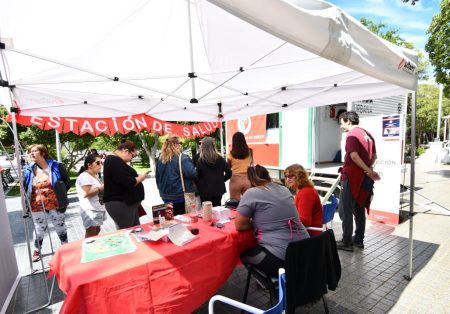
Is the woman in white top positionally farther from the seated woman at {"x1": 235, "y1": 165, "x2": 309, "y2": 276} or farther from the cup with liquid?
the seated woman at {"x1": 235, "y1": 165, "x2": 309, "y2": 276}

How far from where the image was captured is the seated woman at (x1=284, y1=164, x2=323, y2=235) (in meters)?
2.56

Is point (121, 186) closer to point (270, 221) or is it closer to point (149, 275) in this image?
point (149, 275)

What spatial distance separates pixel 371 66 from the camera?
179 cm

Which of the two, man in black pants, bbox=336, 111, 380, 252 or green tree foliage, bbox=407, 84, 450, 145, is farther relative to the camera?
green tree foliage, bbox=407, 84, 450, 145

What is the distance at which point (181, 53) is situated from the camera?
10.1 ft

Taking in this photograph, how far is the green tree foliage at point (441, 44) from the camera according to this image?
8.62m

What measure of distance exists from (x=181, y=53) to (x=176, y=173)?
154cm

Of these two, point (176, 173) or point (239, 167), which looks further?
point (239, 167)

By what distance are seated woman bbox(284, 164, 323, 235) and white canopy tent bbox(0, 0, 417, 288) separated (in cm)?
113

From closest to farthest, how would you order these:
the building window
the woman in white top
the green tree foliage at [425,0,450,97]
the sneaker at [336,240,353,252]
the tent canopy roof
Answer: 1. the tent canopy roof
2. the woman in white top
3. the sneaker at [336,240,353,252]
4. the building window
5. the green tree foliage at [425,0,450,97]

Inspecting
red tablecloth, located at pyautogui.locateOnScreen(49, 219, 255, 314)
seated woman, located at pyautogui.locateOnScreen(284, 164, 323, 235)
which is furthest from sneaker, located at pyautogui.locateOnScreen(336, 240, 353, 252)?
red tablecloth, located at pyautogui.locateOnScreen(49, 219, 255, 314)

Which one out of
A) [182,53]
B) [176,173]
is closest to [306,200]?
[176,173]

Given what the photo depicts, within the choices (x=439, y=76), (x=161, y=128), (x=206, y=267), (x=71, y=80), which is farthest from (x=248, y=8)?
(x=439, y=76)

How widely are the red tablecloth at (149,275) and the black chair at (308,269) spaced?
527 millimetres
